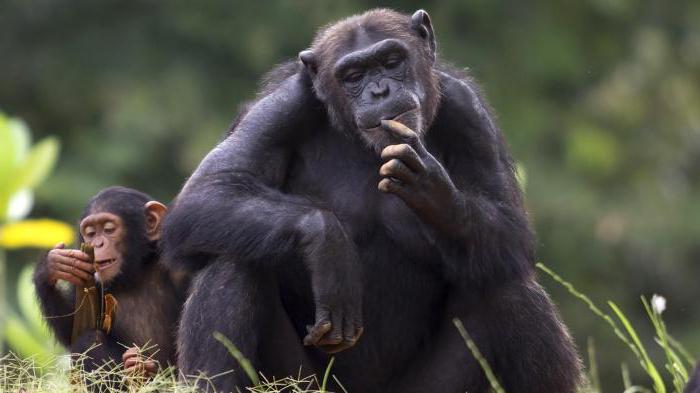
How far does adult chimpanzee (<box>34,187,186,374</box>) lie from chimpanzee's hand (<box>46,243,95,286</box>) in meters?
0.01

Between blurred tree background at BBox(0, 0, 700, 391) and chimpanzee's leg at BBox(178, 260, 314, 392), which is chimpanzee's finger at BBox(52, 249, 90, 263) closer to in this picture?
chimpanzee's leg at BBox(178, 260, 314, 392)

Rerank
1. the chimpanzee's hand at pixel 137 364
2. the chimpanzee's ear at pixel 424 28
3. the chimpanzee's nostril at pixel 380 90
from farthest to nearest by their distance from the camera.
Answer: the chimpanzee's ear at pixel 424 28 < the chimpanzee's hand at pixel 137 364 < the chimpanzee's nostril at pixel 380 90

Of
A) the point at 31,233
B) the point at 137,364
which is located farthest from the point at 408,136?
the point at 31,233

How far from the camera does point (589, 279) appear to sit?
758 inches

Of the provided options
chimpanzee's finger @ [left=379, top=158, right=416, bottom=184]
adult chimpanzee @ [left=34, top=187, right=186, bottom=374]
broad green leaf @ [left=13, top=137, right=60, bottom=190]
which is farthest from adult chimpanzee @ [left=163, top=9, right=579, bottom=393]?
broad green leaf @ [left=13, top=137, right=60, bottom=190]

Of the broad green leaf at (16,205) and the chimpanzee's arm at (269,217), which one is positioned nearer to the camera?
the chimpanzee's arm at (269,217)

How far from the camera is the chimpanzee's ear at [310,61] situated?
6277 millimetres

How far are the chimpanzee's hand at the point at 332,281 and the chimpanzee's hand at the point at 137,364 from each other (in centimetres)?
75

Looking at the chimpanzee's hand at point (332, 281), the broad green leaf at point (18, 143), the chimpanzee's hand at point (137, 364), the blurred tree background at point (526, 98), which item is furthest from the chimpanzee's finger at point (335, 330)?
the blurred tree background at point (526, 98)

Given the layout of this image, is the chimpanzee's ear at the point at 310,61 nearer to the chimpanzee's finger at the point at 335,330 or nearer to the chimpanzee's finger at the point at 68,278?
the chimpanzee's finger at the point at 335,330

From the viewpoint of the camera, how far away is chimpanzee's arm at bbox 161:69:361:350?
5762 millimetres

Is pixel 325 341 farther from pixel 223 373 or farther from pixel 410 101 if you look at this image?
pixel 410 101

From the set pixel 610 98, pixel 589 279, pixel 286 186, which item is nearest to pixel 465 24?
pixel 610 98

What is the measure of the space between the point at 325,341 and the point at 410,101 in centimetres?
98
